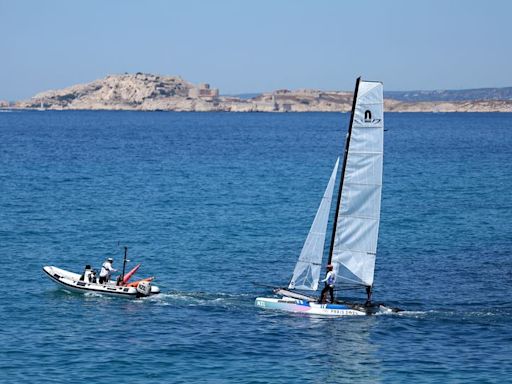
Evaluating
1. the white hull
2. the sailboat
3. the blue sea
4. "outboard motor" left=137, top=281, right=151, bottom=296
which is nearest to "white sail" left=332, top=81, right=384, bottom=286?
the sailboat

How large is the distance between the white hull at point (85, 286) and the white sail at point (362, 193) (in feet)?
33.5

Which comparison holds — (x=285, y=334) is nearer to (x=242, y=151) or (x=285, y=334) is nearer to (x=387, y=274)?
(x=387, y=274)

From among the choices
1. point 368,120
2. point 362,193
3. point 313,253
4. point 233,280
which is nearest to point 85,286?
point 233,280

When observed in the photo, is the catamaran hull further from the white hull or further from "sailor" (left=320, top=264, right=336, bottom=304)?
the white hull

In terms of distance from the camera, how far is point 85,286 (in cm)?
4747

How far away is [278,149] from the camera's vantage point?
167875mm

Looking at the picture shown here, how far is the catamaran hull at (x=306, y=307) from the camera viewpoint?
43500 mm

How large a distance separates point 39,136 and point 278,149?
195 feet

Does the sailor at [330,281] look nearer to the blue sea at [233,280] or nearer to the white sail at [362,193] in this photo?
the white sail at [362,193]

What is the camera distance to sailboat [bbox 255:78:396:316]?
4275cm

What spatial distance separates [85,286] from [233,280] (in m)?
8.66

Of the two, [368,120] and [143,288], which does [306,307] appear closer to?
[143,288]

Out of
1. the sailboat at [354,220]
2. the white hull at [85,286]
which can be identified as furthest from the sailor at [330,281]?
the white hull at [85,286]

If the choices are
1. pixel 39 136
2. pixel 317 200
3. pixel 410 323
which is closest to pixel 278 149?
pixel 39 136
